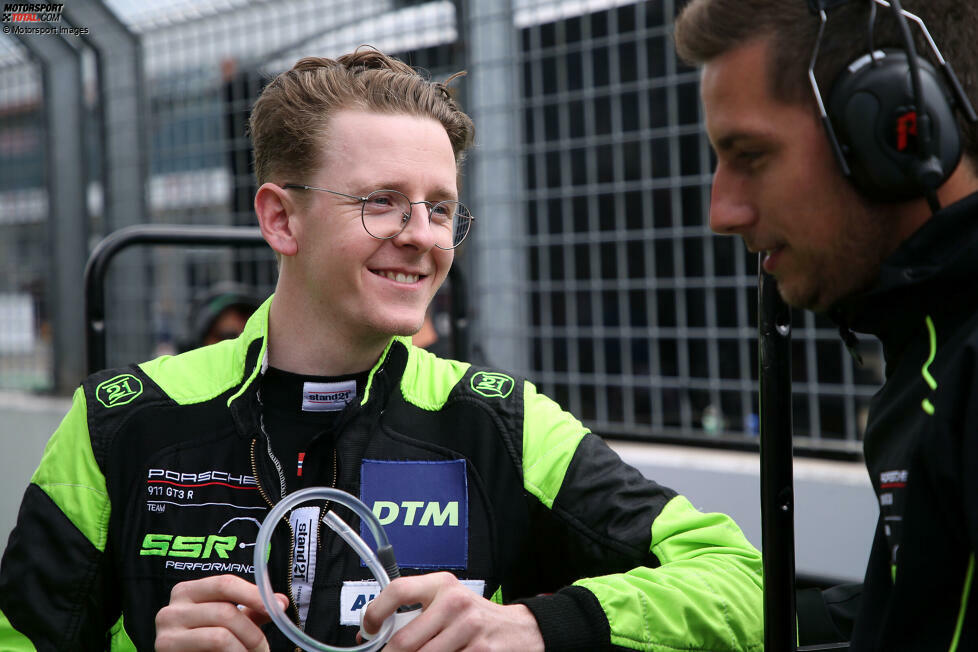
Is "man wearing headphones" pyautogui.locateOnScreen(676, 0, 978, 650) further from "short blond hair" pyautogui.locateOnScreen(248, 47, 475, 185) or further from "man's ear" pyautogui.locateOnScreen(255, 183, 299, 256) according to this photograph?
"man's ear" pyautogui.locateOnScreen(255, 183, 299, 256)

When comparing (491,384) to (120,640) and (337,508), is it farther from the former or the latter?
(120,640)

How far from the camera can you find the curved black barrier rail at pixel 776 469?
4.29 feet

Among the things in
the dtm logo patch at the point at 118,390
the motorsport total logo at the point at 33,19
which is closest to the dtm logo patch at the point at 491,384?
the dtm logo patch at the point at 118,390

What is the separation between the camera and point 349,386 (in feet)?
5.32

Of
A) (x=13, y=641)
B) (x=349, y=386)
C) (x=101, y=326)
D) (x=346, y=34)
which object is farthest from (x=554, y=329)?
(x=13, y=641)

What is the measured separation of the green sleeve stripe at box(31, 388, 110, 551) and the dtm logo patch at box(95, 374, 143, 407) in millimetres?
45

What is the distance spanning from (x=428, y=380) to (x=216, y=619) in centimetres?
58

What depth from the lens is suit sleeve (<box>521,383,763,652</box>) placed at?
137 centimetres

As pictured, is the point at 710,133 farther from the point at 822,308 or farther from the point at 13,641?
the point at 13,641

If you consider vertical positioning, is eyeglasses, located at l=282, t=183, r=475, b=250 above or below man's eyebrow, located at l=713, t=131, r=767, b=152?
below

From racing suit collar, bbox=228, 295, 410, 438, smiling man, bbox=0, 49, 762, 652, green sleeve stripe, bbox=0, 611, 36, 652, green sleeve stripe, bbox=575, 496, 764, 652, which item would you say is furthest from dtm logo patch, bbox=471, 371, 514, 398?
green sleeve stripe, bbox=0, 611, 36, 652

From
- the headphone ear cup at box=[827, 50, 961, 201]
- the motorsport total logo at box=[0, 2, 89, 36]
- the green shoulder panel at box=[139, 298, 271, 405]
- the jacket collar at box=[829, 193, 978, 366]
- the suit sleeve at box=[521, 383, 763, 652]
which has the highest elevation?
the motorsport total logo at box=[0, 2, 89, 36]

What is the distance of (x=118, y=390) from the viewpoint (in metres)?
1.63

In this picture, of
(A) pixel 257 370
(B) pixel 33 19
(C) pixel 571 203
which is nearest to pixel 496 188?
(C) pixel 571 203
